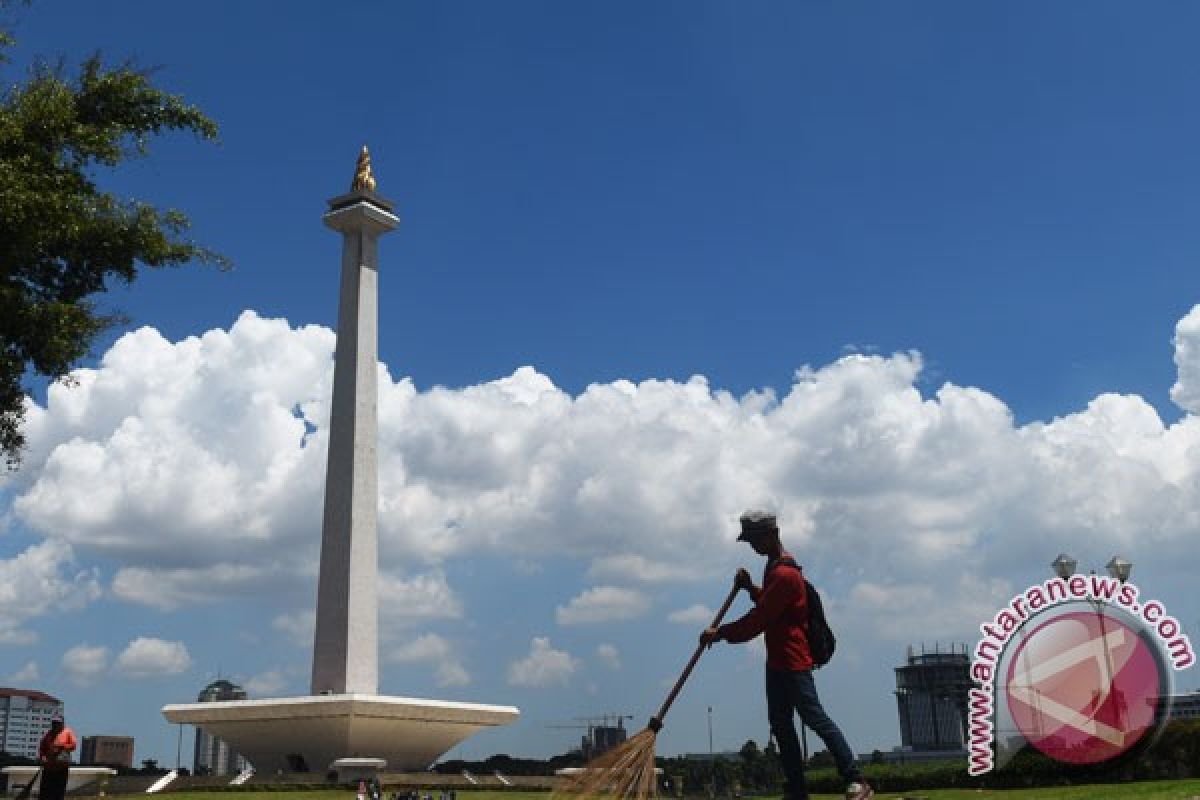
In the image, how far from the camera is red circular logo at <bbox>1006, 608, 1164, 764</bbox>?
1157 cm

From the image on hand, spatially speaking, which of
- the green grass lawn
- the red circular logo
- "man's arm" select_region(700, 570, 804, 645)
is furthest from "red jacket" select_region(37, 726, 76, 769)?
the red circular logo

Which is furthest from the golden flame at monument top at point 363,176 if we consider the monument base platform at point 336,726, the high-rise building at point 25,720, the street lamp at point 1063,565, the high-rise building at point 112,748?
the high-rise building at point 25,720

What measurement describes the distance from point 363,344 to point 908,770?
96.9 feet

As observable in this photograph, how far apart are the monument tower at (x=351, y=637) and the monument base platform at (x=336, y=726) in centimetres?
5

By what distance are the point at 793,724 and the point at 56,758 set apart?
28.1ft

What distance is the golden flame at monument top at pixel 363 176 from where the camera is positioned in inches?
1798

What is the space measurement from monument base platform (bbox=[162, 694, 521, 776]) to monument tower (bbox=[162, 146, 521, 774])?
47 mm

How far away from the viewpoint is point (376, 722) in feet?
124

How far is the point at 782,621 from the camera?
7.46 m

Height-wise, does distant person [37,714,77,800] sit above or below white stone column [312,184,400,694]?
below

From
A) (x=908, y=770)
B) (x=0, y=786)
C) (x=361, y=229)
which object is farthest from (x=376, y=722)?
(x=908, y=770)

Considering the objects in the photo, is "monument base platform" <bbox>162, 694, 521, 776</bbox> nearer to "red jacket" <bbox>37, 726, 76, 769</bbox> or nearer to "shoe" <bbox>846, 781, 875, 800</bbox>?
"red jacket" <bbox>37, 726, 76, 769</bbox>

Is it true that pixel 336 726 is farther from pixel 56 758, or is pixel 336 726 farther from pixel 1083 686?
pixel 1083 686

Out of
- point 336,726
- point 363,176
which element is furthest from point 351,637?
point 363,176
